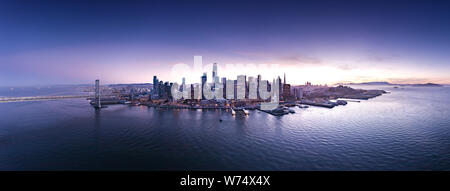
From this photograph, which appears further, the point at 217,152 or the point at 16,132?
the point at 16,132

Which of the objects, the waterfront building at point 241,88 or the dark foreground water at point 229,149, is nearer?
the dark foreground water at point 229,149

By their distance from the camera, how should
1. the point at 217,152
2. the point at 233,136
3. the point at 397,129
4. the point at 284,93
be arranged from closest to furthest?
1. the point at 217,152
2. the point at 233,136
3. the point at 397,129
4. the point at 284,93

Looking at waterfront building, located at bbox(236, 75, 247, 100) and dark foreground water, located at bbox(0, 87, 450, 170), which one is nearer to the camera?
dark foreground water, located at bbox(0, 87, 450, 170)

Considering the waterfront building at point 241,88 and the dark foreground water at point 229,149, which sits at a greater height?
the waterfront building at point 241,88

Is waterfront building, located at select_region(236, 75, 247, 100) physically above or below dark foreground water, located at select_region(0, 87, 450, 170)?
above

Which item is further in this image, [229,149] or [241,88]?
[241,88]
